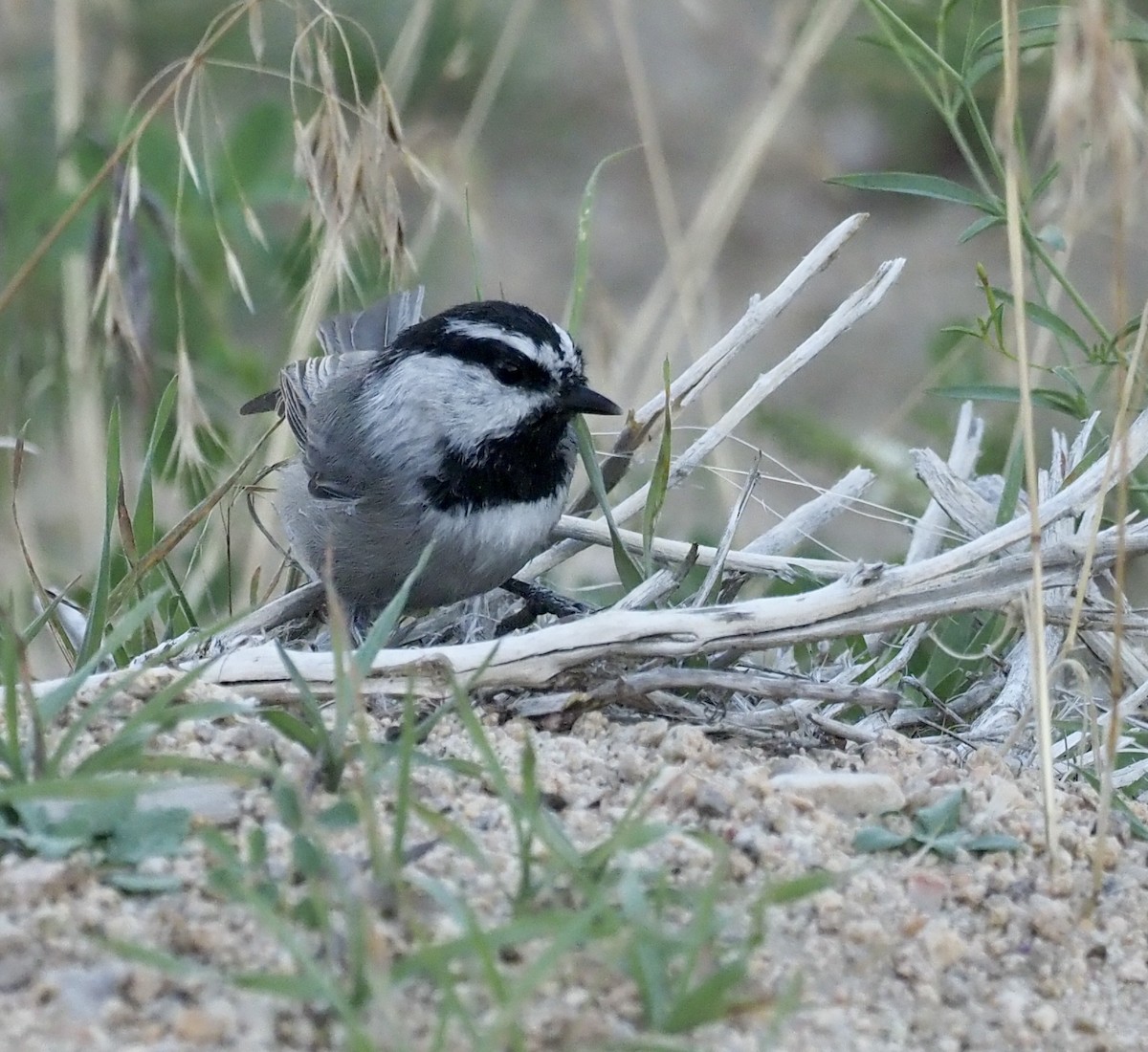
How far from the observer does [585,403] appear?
3.87 metres

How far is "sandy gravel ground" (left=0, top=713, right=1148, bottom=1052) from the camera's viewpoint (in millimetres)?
1933

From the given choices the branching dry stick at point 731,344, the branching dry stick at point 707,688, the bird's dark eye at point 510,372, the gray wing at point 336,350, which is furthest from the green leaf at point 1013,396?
the gray wing at point 336,350

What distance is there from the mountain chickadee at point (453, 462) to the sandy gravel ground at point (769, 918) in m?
0.94

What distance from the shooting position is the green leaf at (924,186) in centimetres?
312

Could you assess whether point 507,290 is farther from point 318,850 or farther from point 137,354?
point 318,850

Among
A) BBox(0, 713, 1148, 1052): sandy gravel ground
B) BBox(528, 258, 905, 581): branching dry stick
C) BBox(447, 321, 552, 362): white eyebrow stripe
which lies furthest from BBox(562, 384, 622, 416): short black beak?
BBox(0, 713, 1148, 1052): sandy gravel ground

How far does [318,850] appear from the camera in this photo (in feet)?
6.89

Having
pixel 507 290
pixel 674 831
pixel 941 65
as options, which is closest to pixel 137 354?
pixel 941 65

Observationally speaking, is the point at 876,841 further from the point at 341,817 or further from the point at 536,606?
the point at 536,606

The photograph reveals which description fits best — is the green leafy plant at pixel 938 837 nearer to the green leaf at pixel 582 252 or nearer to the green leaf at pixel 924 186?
the green leaf at pixel 924 186

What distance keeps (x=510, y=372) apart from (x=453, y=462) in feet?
0.87

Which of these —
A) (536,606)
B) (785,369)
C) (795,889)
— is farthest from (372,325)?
(795,889)

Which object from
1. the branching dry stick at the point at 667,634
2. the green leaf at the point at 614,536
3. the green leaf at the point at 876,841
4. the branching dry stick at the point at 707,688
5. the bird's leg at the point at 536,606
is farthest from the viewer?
Result: the bird's leg at the point at 536,606

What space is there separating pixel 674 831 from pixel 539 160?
27.3 feet
